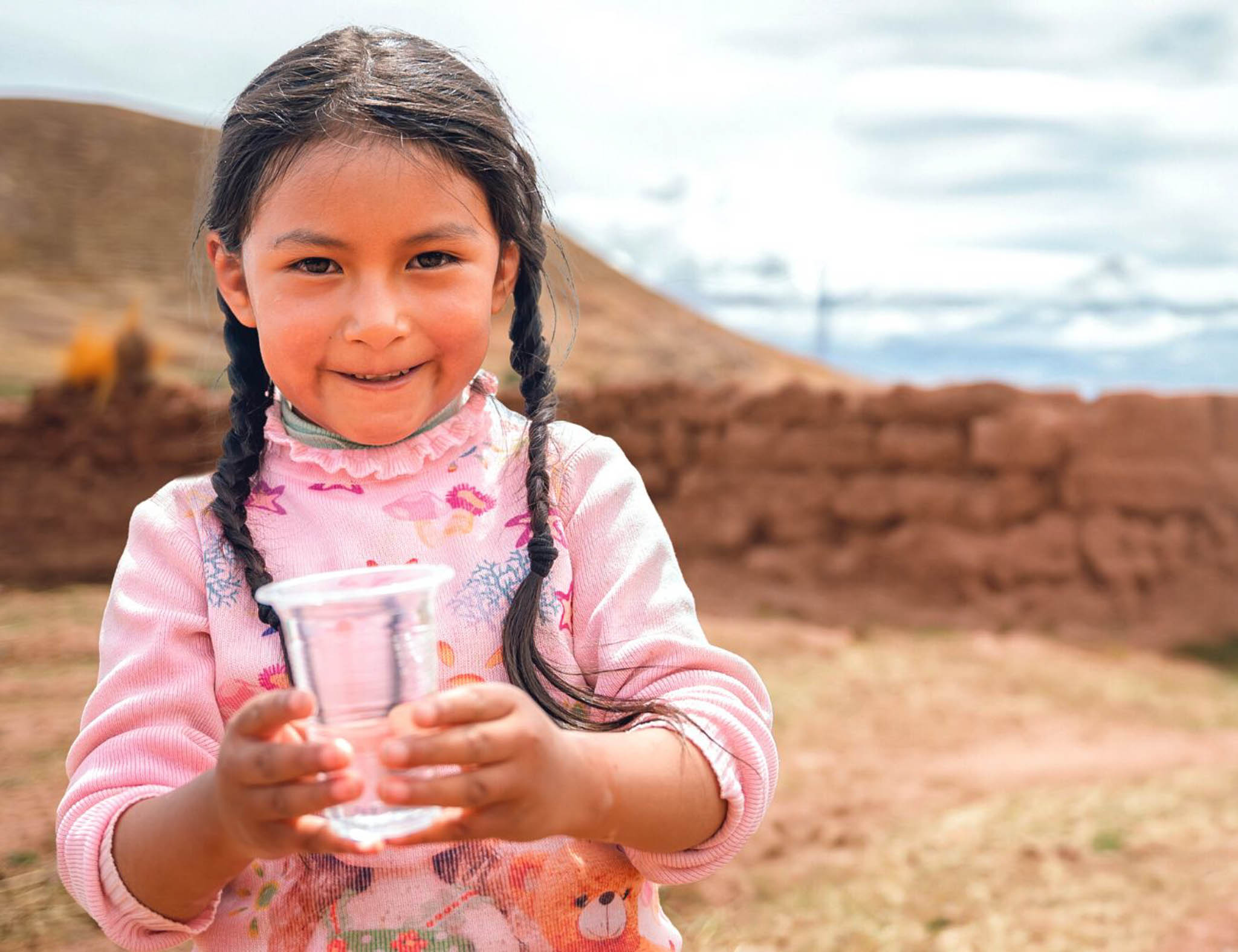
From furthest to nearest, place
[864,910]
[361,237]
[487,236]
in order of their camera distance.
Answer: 1. [864,910]
2. [487,236]
3. [361,237]

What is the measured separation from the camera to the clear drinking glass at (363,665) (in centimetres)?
101

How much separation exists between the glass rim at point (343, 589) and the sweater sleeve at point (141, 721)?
413 millimetres

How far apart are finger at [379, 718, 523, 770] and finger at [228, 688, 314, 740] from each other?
0.08 m

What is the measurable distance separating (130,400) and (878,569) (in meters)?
5.93

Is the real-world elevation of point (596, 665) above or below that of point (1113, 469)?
above

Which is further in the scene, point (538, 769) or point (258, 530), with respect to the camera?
point (258, 530)

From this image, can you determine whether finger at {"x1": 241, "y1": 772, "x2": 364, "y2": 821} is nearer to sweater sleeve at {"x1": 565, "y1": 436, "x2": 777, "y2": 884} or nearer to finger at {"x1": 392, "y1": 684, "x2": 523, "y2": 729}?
finger at {"x1": 392, "y1": 684, "x2": 523, "y2": 729}

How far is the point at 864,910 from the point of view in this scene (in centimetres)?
312

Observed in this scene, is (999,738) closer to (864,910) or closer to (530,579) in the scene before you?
(864,910)

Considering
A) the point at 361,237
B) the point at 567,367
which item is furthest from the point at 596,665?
the point at 567,367

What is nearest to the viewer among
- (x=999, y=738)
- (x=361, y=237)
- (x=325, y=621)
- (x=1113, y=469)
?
(x=325, y=621)

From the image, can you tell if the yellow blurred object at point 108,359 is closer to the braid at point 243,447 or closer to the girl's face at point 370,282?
the braid at point 243,447

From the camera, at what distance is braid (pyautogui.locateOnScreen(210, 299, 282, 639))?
4.74ft

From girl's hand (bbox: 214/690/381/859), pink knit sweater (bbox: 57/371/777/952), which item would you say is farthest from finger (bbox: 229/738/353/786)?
pink knit sweater (bbox: 57/371/777/952)
